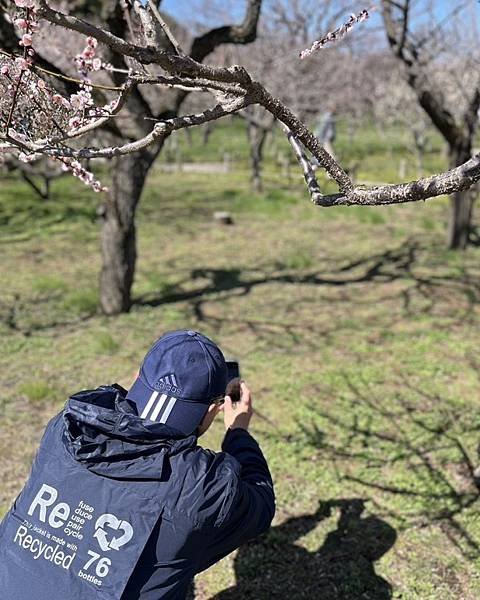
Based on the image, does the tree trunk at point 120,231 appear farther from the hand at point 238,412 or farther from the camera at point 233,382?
the hand at point 238,412

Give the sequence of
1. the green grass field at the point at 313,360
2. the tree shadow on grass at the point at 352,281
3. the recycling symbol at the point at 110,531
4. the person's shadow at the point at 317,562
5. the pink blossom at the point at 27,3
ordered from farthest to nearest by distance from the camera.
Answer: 1. the tree shadow on grass at the point at 352,281
2. the green grass field at the point at 313,360
3. the person's shadow at the point at 317,562
4. the pink blossom at the point at 27,3
5. the recycling symbol at the point at 110,531

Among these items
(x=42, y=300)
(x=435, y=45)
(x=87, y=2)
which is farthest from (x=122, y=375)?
(x=435, y=45)

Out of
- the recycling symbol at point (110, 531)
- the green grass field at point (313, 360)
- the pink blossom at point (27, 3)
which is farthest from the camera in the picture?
the green grass field at point (313, 360)

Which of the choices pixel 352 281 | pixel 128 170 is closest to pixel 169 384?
pixel 128 170

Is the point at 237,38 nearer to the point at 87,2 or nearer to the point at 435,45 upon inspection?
the point at 87,2

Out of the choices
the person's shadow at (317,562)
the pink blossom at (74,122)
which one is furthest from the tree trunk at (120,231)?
→ the pink blossom at (74,122)

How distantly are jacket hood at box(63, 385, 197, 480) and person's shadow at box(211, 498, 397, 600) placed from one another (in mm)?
1671

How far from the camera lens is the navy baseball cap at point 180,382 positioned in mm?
1643

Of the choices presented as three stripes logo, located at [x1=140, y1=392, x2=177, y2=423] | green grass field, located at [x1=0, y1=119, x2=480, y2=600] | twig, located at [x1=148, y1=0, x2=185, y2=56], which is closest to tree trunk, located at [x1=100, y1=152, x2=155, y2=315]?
green grass field, located at [x1=0, y1=119, x2=480, y2=600]

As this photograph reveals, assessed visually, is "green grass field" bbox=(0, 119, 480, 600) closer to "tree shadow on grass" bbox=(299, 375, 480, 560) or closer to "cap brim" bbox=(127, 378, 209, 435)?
"tree shadow on grass" bbox=(299, 375, 480, 560)

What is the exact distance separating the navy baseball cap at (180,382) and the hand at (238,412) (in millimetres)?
310

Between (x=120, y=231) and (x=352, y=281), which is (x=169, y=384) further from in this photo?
(x=352, y=281)

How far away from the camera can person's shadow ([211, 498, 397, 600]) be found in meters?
2.95

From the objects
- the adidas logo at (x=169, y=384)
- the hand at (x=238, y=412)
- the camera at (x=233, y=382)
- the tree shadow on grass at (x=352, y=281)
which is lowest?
the tree shadow on grass at (x=352, y=281)
